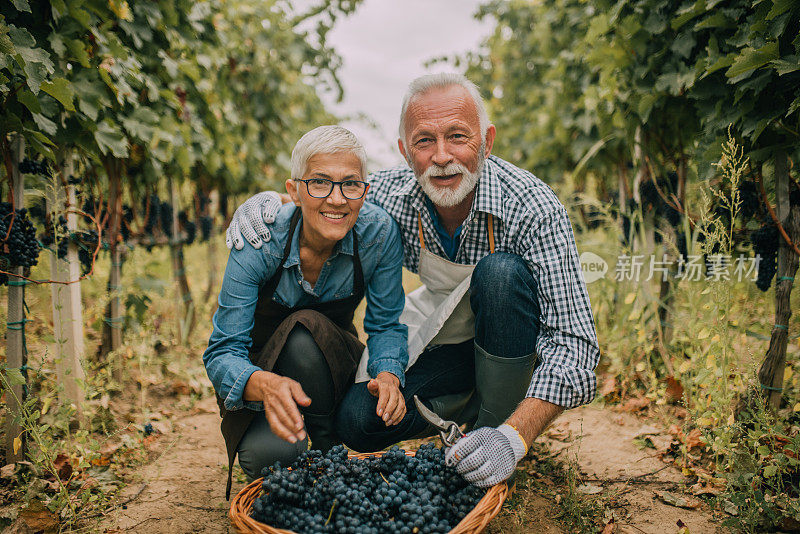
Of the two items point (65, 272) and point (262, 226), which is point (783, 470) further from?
point (65, 272)

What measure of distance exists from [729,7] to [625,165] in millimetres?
1665

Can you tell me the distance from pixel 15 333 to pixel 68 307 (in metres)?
0.32

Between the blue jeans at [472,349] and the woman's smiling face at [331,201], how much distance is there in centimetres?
55

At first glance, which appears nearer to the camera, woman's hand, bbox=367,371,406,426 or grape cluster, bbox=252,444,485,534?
grape cluster, bbox=252,444,485,534

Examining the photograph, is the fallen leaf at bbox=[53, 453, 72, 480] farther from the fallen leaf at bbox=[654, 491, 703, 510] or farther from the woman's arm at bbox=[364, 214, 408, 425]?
the fallen leaf at bbox=[654, 491, 703, 510]

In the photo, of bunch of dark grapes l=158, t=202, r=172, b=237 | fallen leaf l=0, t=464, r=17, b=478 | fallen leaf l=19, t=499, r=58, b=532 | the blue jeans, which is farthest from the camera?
bunch of dark grapes l=158, t=202, r=172, b=237

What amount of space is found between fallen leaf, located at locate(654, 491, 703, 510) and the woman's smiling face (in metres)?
1.56

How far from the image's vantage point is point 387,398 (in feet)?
6.06

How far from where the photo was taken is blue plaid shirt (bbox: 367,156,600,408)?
5.78ft

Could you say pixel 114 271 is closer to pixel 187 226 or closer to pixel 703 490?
pixel 187 226

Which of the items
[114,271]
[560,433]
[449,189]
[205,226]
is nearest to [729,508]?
[560,433]

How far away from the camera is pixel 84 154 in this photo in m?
2.48

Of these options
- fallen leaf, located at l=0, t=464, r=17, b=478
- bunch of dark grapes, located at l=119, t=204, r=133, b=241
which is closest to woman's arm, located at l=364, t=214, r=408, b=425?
fallen leaf, located at l=0, t=464, r=17, b=478

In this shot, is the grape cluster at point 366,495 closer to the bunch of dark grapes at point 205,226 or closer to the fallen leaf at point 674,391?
the fallen leaf at point 674,391
